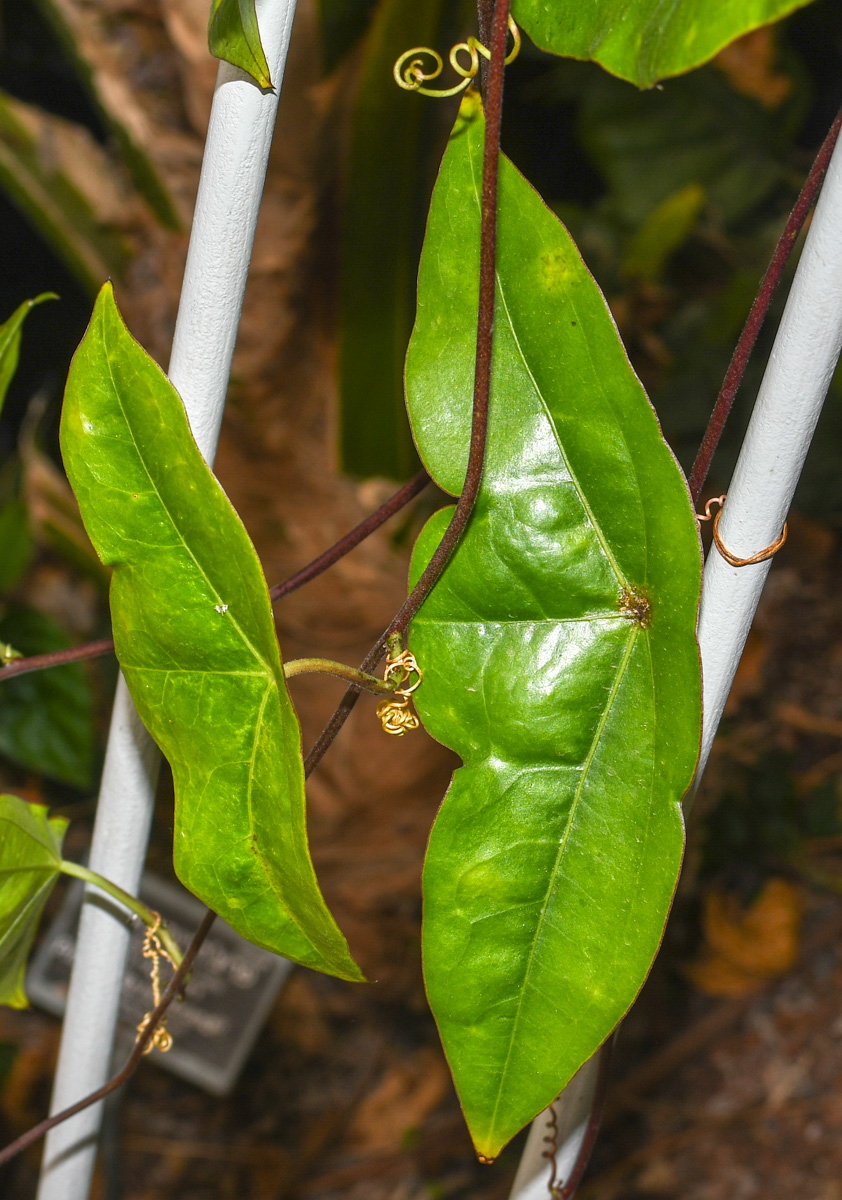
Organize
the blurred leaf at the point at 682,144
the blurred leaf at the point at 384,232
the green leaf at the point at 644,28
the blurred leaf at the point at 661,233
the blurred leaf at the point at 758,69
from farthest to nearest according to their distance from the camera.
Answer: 1. the blurred leaf at the point at 758,69
2. the blurred leaf at the point at 682,144
3. the blurred leaf at the point at 661,233
4. the blurred leaf at the point at 384,232
5. the green leaf at the point at 644,28

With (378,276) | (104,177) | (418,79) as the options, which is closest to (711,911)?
(378,276)

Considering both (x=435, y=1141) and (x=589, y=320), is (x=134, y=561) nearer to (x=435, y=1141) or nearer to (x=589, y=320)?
(x=589, y=320)

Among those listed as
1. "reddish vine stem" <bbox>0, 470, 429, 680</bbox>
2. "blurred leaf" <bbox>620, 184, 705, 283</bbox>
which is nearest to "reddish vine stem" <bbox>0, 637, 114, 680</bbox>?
"reddish vine stem" <bbox>0, 470, 429, 680</bbox>

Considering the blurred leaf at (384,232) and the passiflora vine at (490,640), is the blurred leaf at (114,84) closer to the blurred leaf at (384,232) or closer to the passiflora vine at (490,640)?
the blurred leaf at (384,232)

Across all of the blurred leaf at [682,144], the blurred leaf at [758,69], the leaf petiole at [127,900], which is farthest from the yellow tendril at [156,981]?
the blurred leaf at [758,69]

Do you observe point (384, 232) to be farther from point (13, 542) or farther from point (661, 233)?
point (13, 542)
